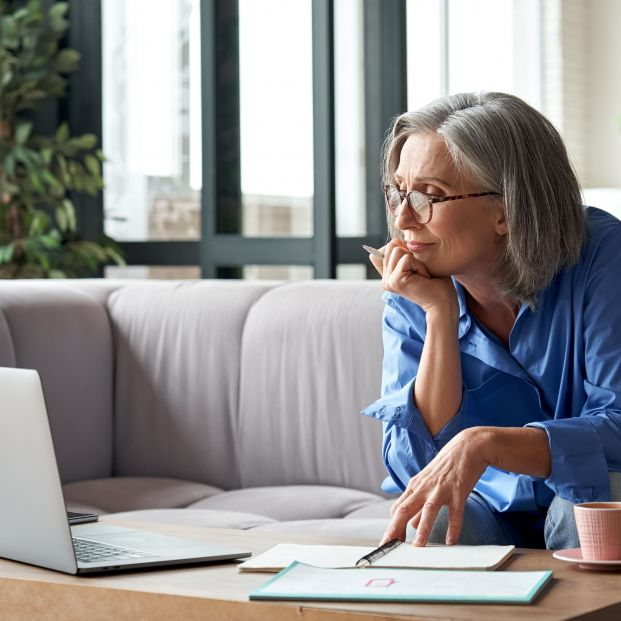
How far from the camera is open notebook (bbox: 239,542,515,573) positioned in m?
1.30

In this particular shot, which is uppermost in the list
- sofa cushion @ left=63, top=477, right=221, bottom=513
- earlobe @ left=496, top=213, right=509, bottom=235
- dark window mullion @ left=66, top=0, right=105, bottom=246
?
dark window mullion @ left=66, top=0, right=105, bottom=246

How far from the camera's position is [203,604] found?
120cm

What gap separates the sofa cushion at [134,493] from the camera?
2814 mm

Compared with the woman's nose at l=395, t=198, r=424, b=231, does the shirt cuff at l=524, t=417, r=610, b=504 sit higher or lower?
lower

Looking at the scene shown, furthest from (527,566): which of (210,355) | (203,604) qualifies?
(210,355)

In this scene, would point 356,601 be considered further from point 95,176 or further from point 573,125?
point 573,125

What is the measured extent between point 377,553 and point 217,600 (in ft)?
0.77

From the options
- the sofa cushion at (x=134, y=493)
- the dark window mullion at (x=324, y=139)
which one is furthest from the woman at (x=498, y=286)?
the dark window mullion at (x=324, y=139)

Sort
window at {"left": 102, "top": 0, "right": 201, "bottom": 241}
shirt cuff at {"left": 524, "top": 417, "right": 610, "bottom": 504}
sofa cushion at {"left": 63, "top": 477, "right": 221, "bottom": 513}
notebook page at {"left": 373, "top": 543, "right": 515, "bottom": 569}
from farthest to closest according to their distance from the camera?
window at {"left": 102, "top": 0, "right": 201, "bottom": 241}
sofa cushion at {"left": 63, "top": 477, "right": 221, "bottom": 513}
shirt cuff at {"left": 524, "top": 417, "right": 610, "bottom": 504}
notebook page at {"left": 373, "top": 543, "right": 515, "bottom": 569}

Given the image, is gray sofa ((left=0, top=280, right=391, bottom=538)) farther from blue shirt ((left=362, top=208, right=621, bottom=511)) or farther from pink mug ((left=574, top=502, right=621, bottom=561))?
pink mug ((left=574, top=502, right=621, bottom=561))

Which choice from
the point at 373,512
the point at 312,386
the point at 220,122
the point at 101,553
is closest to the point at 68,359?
the point at 312,386

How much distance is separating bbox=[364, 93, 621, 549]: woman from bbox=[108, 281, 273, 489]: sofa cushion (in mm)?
1292

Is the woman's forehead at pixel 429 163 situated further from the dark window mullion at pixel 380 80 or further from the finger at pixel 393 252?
the dark window mullion at pixel 380 80

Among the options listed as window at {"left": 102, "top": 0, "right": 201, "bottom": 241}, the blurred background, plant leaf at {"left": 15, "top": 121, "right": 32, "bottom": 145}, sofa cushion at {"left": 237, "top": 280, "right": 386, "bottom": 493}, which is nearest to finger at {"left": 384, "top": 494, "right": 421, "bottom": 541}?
sofa cushion at {"left": 237, "top": 280, "right": 386, "bottom": 493}
